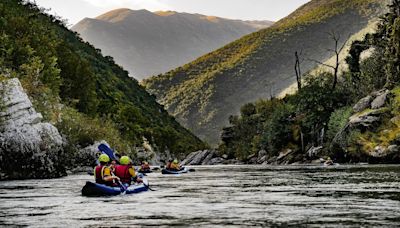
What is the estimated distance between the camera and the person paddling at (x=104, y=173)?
26906mm

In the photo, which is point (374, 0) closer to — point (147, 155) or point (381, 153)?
point (147, 155)

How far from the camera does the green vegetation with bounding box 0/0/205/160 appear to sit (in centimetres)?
6256

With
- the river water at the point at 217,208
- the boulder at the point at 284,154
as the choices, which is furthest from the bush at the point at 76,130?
the river water at the point at 217,208

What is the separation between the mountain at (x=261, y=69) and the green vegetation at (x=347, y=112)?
70064 millimetres

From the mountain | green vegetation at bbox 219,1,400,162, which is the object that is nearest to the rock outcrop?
green vegetation at bbox 219,1,400,162

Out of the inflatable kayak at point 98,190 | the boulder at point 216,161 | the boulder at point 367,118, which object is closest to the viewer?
the inflatable kayak at point 98,190

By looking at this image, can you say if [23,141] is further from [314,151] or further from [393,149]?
[314,151]

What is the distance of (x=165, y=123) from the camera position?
154 metres

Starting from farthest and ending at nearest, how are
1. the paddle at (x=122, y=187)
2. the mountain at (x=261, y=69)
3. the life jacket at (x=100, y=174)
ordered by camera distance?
the mountain at (x=261, y=69) < the paddle at (x=122, y=187) < the life jacket at (x=100, y=174)

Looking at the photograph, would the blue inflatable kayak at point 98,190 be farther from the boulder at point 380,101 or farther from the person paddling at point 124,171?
the boulder at point 380,101

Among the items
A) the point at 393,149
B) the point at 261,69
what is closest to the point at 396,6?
the point at 393,149

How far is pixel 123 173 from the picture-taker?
96.9 feet

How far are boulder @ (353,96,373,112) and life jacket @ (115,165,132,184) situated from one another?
49.3 meters

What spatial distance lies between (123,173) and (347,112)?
169ft
